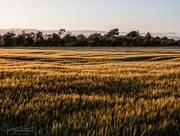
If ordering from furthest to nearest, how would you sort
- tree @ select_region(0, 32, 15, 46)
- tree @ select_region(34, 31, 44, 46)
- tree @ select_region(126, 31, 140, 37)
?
tree @ select_region(126, 31, 140, 37), tree @ select_region(34, 31, 44, 46), tree @ select_region(0, 32, 15, 46)

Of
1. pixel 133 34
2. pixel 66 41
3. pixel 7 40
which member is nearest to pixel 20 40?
pixel 7 40

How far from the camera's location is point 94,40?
80375 mm

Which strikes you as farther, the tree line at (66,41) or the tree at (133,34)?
the tree at (133,34)

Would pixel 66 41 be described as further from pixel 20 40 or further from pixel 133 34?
pixel 133 34

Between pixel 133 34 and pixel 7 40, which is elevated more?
pixel 133 34

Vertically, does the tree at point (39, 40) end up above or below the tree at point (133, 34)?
below

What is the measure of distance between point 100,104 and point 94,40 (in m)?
78.4

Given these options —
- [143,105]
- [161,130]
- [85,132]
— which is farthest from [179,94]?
[85,132]

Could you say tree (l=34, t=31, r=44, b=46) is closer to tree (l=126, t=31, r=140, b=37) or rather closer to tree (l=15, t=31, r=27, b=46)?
tree (l=15, t=31, r=27, b=46)

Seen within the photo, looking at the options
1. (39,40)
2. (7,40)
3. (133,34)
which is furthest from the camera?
(133,34)

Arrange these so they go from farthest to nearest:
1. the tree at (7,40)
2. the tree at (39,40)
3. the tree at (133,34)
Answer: the tree at (133,34), the tree at (39,40), the tree at (7,40)

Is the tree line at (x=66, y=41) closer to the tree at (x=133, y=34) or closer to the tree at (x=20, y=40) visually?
the tree at (x=20, y=40)

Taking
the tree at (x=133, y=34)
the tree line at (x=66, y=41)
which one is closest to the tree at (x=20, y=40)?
the tree line at (x=66, y=41)

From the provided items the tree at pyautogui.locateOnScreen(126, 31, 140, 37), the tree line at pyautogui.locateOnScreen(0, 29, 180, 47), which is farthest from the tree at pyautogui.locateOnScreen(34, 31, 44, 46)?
the tree at pyautogui.locateOnScreen(126, 31, 140, 37)
